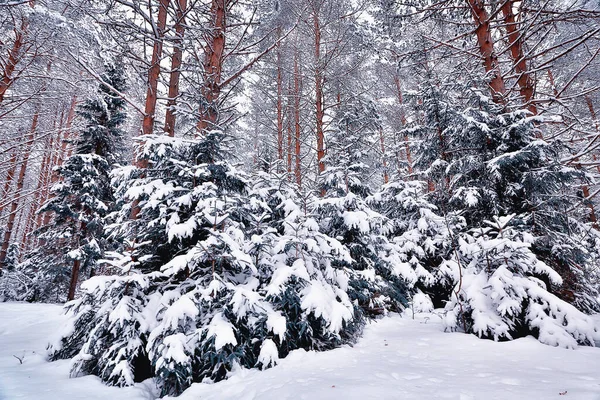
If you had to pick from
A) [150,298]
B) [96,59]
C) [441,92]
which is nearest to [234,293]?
[150,298]

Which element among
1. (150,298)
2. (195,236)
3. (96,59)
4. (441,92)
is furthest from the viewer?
(441,92)

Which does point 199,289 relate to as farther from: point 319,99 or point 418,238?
point 319,99

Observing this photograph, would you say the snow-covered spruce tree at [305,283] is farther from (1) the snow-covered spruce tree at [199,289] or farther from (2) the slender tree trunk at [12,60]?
(2) the slender tree trunk at [12,60]

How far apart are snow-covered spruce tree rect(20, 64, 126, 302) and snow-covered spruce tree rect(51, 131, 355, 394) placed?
25.7ft

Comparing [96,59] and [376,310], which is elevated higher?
[96,59]

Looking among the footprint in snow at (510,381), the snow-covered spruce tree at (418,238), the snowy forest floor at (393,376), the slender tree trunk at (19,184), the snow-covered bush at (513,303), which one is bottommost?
the snowy forest floor at (393,376)

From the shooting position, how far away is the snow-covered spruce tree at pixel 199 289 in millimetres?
3268

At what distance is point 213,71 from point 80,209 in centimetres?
951

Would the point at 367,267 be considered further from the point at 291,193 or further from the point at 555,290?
the point at 555,290

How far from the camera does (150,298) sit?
383 centimetres

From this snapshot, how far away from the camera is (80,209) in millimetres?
10977

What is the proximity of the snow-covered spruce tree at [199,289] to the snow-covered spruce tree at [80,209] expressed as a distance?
25.7 feet

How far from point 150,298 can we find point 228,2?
5.82 meters

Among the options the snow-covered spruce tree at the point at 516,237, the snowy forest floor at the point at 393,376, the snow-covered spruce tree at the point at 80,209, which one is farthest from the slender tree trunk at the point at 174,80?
the snow-covered spruce tree at the point at 516,237
